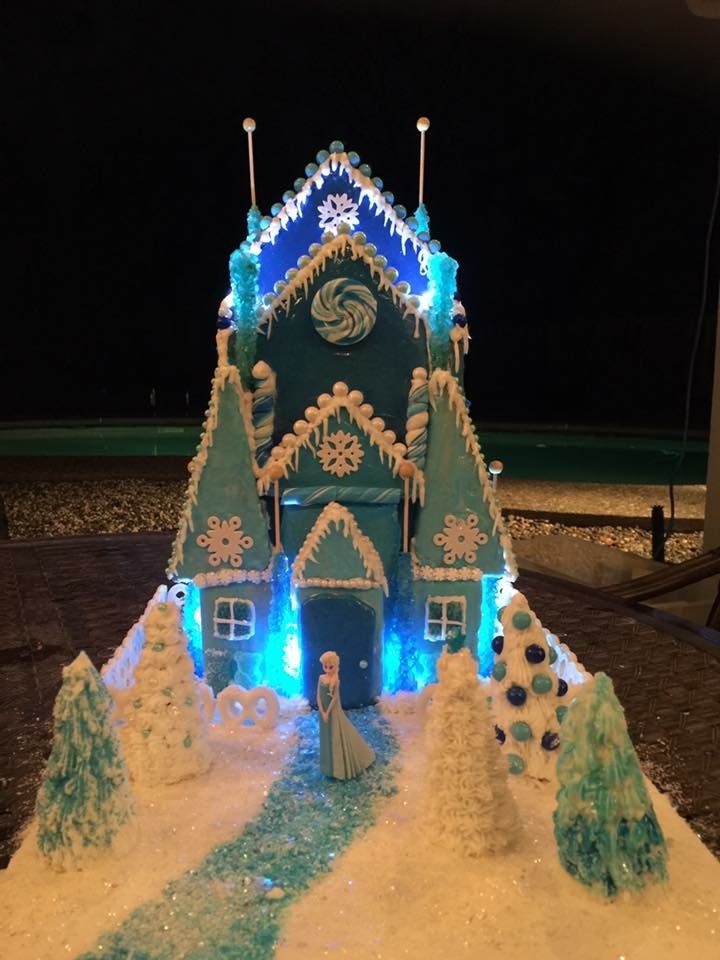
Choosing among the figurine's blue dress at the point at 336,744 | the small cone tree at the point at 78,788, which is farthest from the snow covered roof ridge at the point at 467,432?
the small cone tree at the point at 78,788

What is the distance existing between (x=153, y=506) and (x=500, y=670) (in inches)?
374

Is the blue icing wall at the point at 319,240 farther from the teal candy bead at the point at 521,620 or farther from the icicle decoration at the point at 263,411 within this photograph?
the teal candy bead at the point at 521,620

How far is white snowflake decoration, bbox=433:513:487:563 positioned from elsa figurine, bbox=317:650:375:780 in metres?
0.98

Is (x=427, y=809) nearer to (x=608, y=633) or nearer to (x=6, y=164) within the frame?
(x=608, y=633)

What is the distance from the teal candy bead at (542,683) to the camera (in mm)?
3625

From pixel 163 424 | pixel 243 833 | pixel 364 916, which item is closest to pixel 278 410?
pixel 243 833

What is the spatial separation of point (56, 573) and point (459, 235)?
13696mm

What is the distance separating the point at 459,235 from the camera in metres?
17.7

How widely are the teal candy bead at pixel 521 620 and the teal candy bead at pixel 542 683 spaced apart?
25cm

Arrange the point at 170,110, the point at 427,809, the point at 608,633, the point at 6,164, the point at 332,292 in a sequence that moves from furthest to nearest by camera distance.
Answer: the point at 6,164 < the point at 170,110 < the point at 608,633 < the point at 332,292 < the point at 427,809

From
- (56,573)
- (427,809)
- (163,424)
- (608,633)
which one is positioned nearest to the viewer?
(427,809)

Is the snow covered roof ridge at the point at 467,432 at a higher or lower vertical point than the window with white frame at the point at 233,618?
higher

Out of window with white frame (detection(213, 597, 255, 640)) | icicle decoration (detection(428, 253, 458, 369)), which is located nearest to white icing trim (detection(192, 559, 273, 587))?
window with white frame (detection(213, 597, 255, 640))

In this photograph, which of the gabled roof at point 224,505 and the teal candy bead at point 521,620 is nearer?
the teal candy bead at point 521,620
